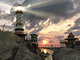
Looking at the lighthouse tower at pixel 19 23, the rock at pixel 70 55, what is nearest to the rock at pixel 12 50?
the rock at pixel 70 55

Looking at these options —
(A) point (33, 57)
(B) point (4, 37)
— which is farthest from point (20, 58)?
(B) point (4, 37)

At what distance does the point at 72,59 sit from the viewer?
639 inches

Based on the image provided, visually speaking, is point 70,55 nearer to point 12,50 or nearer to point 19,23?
point 12,50

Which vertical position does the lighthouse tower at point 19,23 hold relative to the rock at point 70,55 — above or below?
above

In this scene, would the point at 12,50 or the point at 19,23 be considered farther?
the point at 19,23

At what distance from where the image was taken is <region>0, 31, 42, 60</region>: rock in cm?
2109

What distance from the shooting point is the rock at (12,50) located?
21087 millimetres

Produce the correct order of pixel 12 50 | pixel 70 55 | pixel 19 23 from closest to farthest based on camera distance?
pixel 70 55, pixel 12 50, pixel 19 23

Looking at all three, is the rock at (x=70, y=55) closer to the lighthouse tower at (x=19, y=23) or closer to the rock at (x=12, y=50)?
the rock at (x=12, y=50)


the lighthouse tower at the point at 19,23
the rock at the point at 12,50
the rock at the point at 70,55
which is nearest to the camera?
the rock at the point at 70,55

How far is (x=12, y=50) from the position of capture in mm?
22984

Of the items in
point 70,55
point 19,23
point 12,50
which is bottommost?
point 70,55

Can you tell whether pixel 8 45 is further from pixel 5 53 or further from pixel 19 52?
pixel 19 52

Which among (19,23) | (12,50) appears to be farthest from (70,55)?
(19,23)
